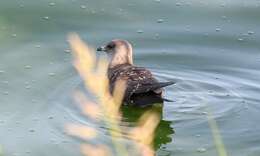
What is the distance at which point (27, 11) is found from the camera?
34.4ft

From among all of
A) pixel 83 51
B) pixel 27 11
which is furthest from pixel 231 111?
pixel 83 51

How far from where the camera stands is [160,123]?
26.8 feet

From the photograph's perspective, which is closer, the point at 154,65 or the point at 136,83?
the point at 136,83

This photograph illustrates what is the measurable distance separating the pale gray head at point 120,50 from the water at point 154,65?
21cm

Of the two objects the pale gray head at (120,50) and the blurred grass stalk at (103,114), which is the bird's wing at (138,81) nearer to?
the blurred grass stalk at (103,114)

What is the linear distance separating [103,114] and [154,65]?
6.56 ft

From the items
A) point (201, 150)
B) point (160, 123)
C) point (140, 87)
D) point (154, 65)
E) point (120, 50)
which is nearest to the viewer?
point (201, 150)

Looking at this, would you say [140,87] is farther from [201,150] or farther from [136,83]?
[201,150]

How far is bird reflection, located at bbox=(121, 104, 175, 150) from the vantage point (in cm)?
783

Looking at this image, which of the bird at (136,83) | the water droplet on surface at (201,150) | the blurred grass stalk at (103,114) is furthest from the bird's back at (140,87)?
the water droplet on surface at (201,150)

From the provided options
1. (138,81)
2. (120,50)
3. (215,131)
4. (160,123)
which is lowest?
(160,123)

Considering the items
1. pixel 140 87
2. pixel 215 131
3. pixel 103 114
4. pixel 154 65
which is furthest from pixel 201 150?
pixel 154 65

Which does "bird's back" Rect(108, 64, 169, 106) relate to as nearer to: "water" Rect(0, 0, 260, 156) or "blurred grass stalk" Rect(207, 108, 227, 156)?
"water" Rect(0, 0, 260, 156)

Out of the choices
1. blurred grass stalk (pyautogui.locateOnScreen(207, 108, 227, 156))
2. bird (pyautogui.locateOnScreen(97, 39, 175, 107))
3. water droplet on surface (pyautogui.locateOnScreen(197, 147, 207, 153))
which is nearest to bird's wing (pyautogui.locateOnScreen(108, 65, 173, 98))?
bird (pyautogui.locateOnScreen(97, 39, 175, 107))
